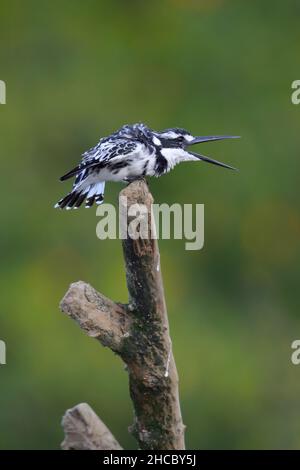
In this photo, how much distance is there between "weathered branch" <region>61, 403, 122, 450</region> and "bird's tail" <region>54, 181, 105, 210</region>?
46.8 inches

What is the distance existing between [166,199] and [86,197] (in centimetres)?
353

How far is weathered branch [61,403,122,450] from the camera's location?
11.2 feet

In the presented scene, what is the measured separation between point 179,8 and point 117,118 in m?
1.29

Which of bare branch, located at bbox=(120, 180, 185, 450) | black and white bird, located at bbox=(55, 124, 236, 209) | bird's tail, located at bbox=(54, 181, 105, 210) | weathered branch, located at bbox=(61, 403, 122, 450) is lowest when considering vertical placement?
weathered branch, located at bbox=(61, 403, 122, 450)

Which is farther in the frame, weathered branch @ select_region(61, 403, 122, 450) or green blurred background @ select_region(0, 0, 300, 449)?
green blurred background @ select_region(0, 0, 300, 449)

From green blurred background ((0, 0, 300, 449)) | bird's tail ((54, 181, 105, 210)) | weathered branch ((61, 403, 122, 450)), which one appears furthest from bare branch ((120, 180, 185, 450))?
green blurred background ((0, 0, 300, 449))

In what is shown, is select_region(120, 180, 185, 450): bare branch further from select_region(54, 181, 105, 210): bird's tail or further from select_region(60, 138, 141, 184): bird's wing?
select_region(54, 181, 105, 210): bird's tail

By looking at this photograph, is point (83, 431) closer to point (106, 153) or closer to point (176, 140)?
point (106, 153)

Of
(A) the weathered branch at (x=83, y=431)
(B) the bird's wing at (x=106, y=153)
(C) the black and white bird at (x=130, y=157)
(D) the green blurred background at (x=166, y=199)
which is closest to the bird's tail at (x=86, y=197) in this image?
(C) the black and white bird at (x=130, y=157)

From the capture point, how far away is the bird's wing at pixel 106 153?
413cm

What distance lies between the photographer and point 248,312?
8.15 metres

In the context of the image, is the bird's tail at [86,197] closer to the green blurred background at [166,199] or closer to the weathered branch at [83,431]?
the weathered branch at [83,431]

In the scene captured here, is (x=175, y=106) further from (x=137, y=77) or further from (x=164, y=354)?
(x=164, y=354)

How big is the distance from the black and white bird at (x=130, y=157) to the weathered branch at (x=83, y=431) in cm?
105
